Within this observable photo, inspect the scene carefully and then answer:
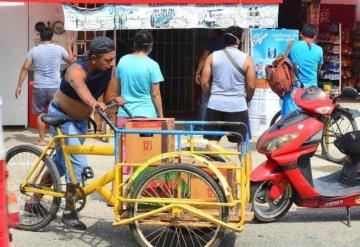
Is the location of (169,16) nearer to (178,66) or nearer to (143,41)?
(178,66)

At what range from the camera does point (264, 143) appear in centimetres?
600

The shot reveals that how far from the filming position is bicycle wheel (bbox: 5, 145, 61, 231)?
18.8ft

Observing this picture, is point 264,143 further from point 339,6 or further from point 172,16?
point 339,6

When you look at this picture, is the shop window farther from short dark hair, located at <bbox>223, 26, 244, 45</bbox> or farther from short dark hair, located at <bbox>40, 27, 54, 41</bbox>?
short dark hair, located at <bbox>223, 26, 244, 45</bbox>

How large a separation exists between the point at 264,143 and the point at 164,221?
1.36 metres

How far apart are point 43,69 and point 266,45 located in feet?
11.4

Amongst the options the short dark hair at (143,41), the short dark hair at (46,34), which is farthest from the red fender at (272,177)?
the short dark hair at (46,34)

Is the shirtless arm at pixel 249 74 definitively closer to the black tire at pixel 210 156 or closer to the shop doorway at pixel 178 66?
the black tire at pixel 210 156

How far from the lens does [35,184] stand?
19.0 feet

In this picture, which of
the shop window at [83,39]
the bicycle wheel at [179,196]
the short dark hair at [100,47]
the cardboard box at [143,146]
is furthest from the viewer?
the shop window at [83,39]

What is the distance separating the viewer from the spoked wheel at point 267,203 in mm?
5996

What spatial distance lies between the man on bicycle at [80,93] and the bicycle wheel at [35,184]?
0.05m

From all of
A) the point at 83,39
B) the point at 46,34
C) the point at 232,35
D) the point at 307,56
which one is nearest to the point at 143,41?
the point at 232,35

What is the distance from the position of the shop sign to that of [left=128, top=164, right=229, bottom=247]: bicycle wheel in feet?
18.7
